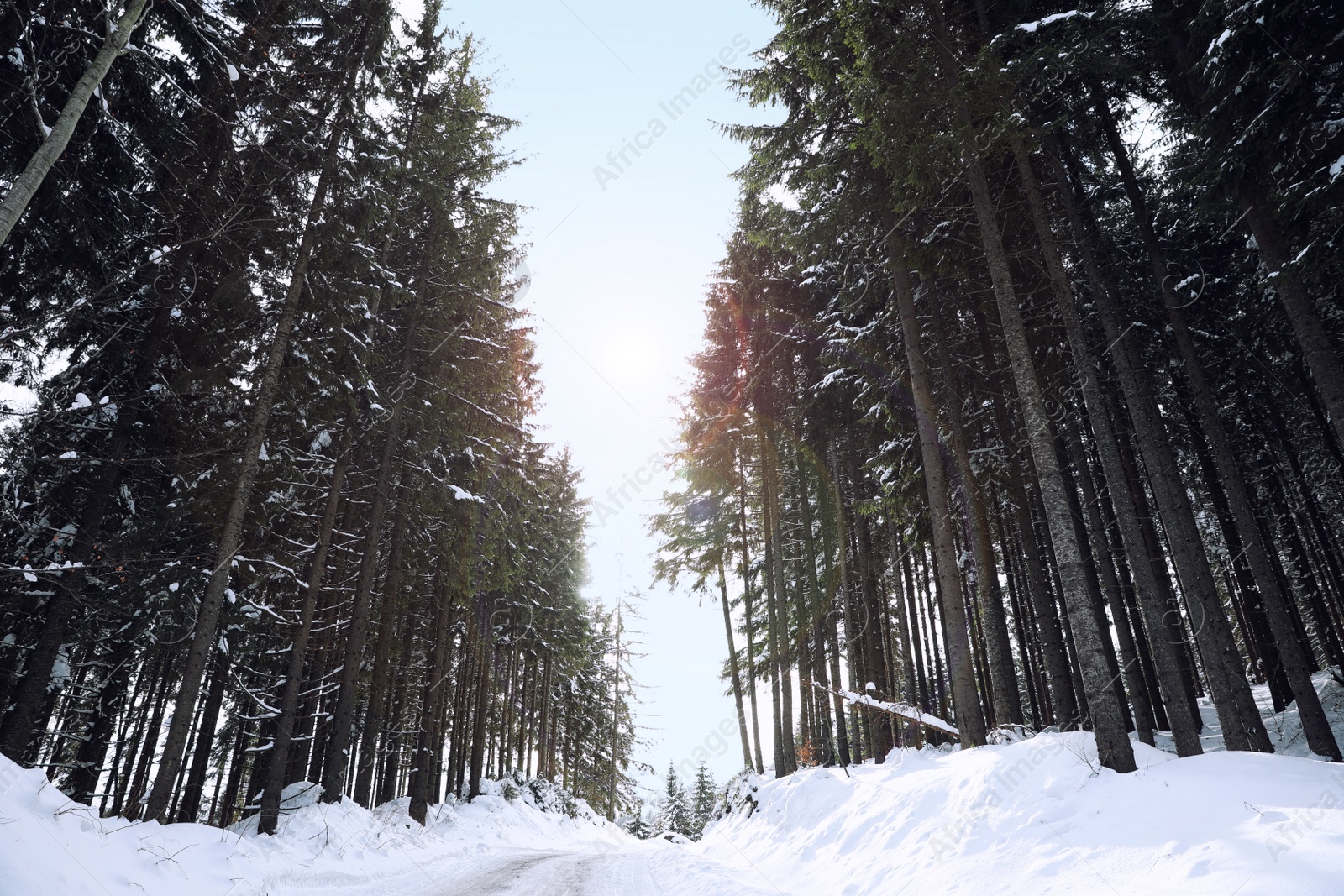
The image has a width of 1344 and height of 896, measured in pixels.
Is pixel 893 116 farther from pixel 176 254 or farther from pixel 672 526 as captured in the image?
pixel 672 526

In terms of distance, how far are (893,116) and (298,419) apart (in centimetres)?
1190

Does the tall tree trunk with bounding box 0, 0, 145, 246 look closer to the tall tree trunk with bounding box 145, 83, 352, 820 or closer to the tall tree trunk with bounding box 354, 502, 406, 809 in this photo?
the tall tree trunk with bounding box 145, 83, 352, 820

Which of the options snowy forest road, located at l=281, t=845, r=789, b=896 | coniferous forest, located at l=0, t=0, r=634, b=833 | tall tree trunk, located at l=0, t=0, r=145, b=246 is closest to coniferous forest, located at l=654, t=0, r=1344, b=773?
snowy forest road, located at l=281, t=845, r=789, b=896

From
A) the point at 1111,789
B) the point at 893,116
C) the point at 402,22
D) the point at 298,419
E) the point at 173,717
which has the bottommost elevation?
the point at 1111,789

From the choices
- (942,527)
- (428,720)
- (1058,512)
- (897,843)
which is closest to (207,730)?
(428,720)

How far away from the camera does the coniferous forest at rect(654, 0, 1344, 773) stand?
8.68 m

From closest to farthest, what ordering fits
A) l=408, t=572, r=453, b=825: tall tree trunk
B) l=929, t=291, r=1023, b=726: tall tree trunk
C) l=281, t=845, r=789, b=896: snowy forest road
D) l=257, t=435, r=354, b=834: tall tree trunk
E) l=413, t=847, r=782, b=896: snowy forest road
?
Result: l=281, t=845, r=789, b=896: snowy forest road
l=413, t=847, r=782, b=896: snowy forest road
l=257, t=435, r=354, b=834: tall tree trunk
l=929, t=291, r=1023, b=726: tall tree trunk
l=408, t=572, r=453, b=825: tall tree trunk

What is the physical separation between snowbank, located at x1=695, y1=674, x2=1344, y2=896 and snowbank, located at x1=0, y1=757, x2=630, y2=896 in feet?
20.7

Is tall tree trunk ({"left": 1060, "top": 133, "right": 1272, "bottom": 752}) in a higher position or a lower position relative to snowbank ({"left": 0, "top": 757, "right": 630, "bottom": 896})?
higher

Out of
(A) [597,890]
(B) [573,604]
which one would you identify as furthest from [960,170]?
(B) [573,604]

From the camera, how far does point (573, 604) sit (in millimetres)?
30484

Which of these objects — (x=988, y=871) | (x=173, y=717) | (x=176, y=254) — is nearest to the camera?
(x=988, y=871)

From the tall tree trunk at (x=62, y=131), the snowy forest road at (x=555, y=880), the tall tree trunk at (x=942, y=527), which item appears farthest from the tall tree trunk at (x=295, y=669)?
→ the tall tree trunk at (x=942, y=527)

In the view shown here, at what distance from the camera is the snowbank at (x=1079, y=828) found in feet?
13.8
